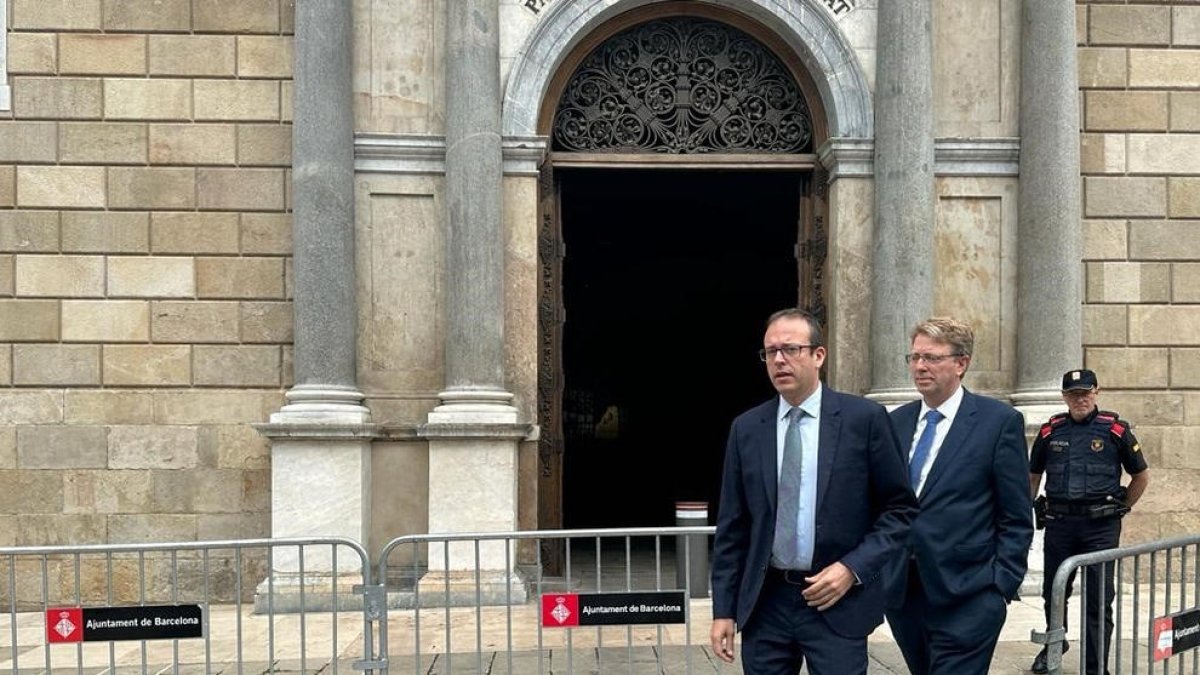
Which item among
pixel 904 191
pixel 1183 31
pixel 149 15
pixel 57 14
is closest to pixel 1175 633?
pixel 904 191

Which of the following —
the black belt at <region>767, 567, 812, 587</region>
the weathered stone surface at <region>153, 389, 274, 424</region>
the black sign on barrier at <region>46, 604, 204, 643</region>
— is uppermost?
the weathered stone surface at <region>153, 389, 274, 424</region>

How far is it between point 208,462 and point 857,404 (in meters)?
7.11

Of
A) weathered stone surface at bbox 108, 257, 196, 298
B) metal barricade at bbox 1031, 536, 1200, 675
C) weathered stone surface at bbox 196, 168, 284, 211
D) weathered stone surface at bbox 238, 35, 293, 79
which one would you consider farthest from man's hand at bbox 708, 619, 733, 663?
weathered stone surface at bbox 238, 35, 293, 79

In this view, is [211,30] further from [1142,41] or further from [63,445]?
[1142,41]

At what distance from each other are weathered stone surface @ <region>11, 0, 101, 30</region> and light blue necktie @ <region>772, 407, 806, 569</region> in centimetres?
820

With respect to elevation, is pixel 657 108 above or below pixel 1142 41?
below

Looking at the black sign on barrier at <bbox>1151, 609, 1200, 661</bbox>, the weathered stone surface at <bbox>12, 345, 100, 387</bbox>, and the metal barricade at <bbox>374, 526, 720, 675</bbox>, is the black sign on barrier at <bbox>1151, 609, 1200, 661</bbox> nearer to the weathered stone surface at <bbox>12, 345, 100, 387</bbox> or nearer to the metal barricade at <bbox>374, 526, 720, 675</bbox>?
the metal barricade at <bbox>374, 526, 720, 675</bbox>

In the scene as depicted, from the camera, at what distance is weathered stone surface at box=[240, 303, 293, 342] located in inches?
357

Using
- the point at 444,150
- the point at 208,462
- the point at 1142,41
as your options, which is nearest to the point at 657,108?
the point at 444,150

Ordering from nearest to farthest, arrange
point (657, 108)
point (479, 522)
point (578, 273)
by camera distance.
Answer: point (479, 522) < point (657, 108) < point (578, 273)

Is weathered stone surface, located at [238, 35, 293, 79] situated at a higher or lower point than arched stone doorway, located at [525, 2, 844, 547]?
higher

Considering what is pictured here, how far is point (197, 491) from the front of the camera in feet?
29.6

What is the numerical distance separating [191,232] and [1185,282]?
9139mm

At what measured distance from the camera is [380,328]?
906cm
